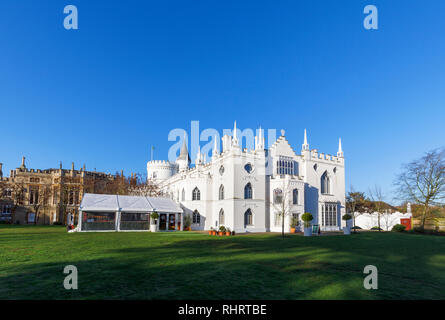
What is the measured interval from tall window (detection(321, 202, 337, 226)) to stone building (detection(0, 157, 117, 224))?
4760 centimetres

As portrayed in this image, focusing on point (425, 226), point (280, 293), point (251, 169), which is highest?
point (251, 169)

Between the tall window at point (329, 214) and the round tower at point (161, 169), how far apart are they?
3820 cm

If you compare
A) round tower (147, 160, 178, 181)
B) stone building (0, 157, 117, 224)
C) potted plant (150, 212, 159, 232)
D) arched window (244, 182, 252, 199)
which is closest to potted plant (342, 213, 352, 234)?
arched window (244, 182, 252, 199)

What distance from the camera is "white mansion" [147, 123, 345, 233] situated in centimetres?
3494

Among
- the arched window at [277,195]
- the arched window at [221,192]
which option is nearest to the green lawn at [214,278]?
the arched window at [277,195]

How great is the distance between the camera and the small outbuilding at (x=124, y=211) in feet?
103

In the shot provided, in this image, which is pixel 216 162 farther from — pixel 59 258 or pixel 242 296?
pixel 242 296

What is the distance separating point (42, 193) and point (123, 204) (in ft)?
120

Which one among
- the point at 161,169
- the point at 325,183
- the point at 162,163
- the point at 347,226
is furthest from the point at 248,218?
the point at 162,163

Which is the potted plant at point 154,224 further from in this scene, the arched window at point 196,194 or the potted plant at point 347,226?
the potted plant at point 347,226

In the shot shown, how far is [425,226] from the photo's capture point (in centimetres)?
3512
